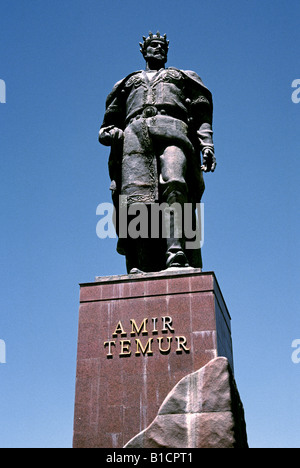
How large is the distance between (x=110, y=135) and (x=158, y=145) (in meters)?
0.92

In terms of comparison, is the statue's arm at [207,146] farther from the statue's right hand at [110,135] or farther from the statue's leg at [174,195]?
the statue's right hand at [110,135]

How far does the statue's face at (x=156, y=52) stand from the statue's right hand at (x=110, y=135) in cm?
161

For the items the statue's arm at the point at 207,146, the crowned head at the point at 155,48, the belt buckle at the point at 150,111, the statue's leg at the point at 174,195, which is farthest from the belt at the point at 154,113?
the crowned head at the point at 155,48

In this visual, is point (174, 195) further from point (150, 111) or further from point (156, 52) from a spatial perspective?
point (156, 52)

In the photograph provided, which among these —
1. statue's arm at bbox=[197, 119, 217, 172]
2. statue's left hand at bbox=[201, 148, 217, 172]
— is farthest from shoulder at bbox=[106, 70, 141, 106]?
statue's left hand at bbox=[201, 148, 217, 172]

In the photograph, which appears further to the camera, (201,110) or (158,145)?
(201,110)

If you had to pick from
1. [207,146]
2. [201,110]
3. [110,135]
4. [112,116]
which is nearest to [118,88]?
[112,116]

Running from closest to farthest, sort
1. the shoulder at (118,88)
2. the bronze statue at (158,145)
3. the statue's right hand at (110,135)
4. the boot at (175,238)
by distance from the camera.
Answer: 1. the boot at (175,238)
2. the bronze statue at (158,145)
3. the statue's right hand at (110,135)
4. the shoulder at (118,88)

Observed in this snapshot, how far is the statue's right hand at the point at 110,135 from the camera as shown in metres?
9.98

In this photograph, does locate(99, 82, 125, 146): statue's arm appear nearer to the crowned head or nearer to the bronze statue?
the bronze statue

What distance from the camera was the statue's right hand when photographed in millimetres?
9984

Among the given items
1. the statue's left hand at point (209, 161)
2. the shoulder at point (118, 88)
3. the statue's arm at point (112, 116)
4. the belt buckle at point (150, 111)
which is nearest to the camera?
the statue's left hand at point (209, 161)

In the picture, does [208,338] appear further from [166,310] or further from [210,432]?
[210,432]

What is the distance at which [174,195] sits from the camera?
925cm
